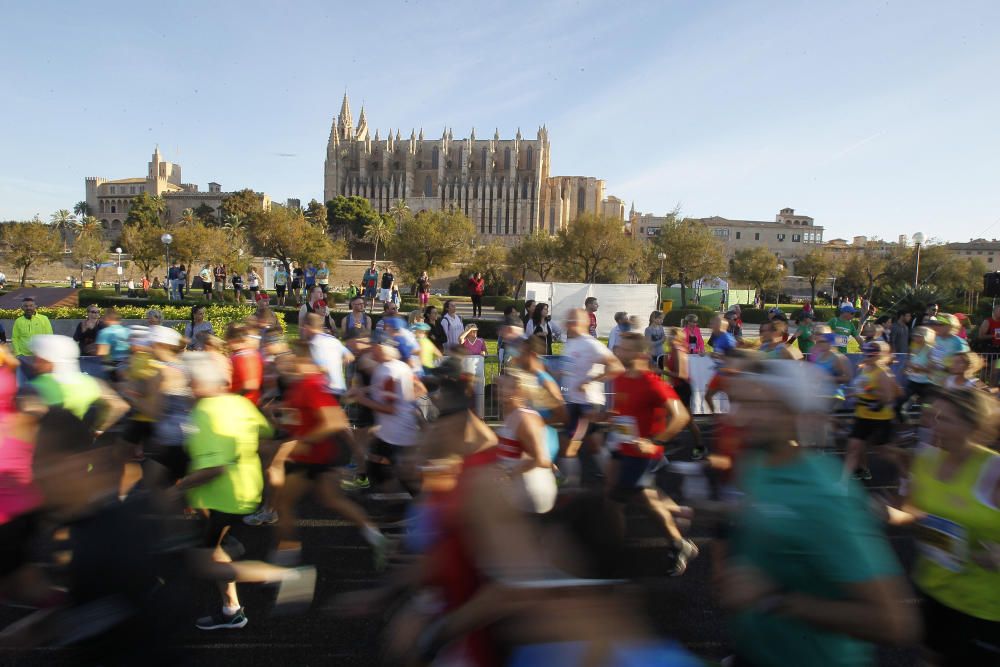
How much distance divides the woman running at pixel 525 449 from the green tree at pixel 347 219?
3495 inches

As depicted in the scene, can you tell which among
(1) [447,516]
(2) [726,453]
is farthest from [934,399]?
(1) [447,516]

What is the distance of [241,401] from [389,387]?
1.67m

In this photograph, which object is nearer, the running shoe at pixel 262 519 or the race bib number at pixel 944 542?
the race bib number at pixel 944 542

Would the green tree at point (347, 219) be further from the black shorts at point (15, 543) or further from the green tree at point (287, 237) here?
the black shorts at point (15, 543)

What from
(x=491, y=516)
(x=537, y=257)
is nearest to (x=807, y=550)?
(x=491, y=516)

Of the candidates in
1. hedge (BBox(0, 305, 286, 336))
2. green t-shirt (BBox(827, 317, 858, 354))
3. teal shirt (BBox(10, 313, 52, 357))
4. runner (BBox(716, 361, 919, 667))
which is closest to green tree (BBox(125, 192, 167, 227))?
hedge (BBox(0, 305, 286, 336))

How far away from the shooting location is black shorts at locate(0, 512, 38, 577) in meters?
3.38

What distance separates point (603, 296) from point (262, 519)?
16.1 meters

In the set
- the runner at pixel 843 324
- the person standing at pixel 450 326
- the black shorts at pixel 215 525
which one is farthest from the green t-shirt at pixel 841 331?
the black shorts at pixel 215 525

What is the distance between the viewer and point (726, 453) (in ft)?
13.4

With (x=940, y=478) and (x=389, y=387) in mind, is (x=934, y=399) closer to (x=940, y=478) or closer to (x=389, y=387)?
(x=940, y=478)

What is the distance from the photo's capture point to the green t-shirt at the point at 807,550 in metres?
1.82

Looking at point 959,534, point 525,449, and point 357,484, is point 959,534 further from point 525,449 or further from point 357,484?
point 357,484

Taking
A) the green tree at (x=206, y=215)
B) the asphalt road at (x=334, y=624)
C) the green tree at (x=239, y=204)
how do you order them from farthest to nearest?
the green tree at (x=206, y=215) → the green tree at (x=239, y=204) → the asphalt road at (x=334, y=624)
